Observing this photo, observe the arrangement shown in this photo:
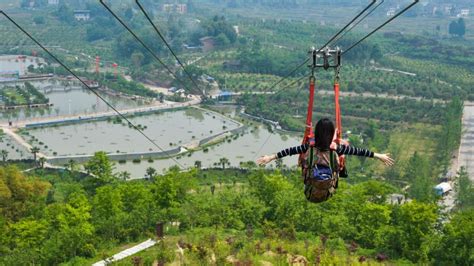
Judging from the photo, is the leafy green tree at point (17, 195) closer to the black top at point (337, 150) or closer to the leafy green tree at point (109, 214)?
the leafy green tree at point (109, 214)

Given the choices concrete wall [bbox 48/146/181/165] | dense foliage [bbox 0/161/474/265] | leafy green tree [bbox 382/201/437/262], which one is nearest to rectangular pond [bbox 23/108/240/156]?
concrete wall [bbox 48/146/181/165]

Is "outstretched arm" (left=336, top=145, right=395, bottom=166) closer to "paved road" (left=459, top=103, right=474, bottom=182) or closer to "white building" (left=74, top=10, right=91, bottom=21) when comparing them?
"paved road" (left=459, top=103, right=474, bottom=182)

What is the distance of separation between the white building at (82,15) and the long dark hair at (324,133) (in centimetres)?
6644

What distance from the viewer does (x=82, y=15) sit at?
221ft

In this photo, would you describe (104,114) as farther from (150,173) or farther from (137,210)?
(137,210)

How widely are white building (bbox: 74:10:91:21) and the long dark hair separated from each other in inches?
2616

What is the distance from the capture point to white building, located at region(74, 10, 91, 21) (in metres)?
67.1

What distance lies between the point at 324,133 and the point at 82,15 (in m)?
67.5

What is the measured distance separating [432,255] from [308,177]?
24.3 feet

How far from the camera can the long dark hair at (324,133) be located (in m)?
4.18

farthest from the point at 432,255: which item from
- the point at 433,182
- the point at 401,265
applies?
the point at 433,182

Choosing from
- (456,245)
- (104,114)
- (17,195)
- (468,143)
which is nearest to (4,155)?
(17,195)

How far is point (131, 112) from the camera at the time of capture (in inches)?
1249

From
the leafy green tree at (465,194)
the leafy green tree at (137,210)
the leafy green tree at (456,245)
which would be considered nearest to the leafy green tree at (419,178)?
the leafy green tree at (465,194)
